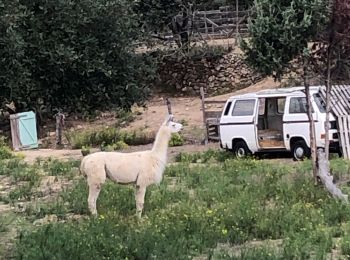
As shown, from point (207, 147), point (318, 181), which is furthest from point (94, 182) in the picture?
point (207, 147)

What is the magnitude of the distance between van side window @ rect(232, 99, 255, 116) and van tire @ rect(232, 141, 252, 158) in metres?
0.75

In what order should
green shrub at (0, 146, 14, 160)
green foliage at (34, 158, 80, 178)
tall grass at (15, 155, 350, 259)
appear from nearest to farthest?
tall grass at (15, 155, 350, 259) → green foliage at (34, 158, 80, 178) → green shrub at (0, 146, 14, 160)

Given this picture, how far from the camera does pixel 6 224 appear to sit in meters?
11.2

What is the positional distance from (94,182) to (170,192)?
1932 millimetres

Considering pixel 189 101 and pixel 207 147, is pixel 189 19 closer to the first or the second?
pixel 189 101

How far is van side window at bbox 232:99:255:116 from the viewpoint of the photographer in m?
20.5

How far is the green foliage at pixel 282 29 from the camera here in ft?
43.4

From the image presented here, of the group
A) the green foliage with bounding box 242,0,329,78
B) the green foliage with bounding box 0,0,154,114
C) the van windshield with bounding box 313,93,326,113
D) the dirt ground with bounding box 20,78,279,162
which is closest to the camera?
the green foliage with bounding box 242,0,329,78

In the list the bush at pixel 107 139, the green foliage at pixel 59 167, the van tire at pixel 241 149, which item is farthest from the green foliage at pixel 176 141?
the green foliage at pixel 59 167

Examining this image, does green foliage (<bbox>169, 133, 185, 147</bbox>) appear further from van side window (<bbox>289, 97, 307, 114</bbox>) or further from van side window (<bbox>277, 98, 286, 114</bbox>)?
van side window (<bbox>289, 97, 307, 114</bbox>)

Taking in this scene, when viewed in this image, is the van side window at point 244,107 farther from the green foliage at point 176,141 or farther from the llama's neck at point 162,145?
the llama's neck at point 162,145

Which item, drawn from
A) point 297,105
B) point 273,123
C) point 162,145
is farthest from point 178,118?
point 162,145

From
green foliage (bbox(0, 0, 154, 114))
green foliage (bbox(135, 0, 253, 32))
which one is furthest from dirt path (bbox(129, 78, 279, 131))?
green foliage (bbox(135, 0, 253, 32))

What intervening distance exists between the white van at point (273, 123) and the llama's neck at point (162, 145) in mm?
7148
